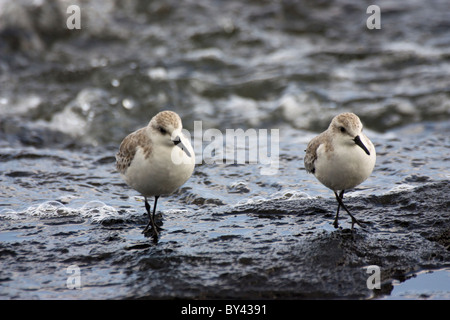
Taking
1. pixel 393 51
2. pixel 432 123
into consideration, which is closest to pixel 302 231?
pixel 432 123

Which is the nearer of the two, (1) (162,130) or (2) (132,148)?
(1) (162,130)

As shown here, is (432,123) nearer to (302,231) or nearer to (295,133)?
(295,133)

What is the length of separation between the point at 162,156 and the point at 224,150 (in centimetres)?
361

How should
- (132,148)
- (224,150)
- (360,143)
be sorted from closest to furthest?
(360,143)
(132,148)
(224,150)

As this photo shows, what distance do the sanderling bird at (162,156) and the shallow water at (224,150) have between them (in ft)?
2.06

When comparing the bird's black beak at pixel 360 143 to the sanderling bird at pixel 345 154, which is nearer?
the bird's black beak at pixel 360 143

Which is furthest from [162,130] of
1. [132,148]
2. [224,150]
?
[224,150]

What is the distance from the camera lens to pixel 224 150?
28.1 ft

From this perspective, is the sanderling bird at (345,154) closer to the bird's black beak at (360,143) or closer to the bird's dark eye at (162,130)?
the bird's black beak at (360,143)

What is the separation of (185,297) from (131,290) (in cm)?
46

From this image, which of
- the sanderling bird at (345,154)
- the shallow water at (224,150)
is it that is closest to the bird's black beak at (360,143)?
the sanderling bird at (345,154)

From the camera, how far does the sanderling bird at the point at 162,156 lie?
498 cm

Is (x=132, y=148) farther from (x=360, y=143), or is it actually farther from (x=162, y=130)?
(x=360, y=143)

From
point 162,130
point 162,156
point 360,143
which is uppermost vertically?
point 162,130
